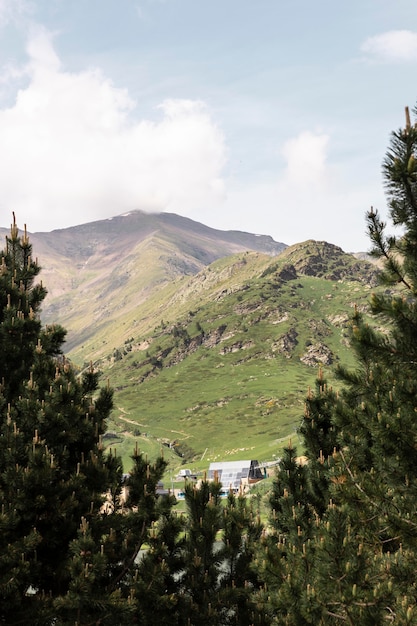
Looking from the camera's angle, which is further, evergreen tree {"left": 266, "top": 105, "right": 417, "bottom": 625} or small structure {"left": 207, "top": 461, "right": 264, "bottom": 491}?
small structure {"left": 207, "top": 461, "right": 264, "bottom": 491}

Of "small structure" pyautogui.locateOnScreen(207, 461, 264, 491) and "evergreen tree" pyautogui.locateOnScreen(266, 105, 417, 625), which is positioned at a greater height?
"evergreen tree" pyautogui.locateOnScreen(266, 105, 417, 625)

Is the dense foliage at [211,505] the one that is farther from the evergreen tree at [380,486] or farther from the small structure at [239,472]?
the small structure at [239,472]

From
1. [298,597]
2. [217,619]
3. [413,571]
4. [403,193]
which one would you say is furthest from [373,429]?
[217,619]

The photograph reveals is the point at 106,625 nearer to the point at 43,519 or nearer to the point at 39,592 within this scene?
the point at 39,592

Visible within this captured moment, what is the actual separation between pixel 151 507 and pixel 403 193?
12.1m

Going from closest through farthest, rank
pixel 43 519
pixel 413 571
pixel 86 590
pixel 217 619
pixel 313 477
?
1. pixel 413 571
2. pixel 86 590
3. pixel 43 519
4. pixel 217 619
5. pixel 313 477

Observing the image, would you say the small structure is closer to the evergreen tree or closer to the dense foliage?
the dense foliage

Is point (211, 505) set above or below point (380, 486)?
below

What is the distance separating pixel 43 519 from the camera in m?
14.3

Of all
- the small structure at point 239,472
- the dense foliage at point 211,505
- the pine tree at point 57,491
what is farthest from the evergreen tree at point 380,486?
the small structure at point 239,472

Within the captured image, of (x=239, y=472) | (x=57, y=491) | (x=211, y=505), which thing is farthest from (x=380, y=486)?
(x=239, y=472)

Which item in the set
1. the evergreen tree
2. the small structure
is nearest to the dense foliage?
the evergreen tree

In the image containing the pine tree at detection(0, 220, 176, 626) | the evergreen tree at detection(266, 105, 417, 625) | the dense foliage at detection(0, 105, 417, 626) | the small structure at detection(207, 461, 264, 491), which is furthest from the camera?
the small structure at detection(207, 461, 264, 491)

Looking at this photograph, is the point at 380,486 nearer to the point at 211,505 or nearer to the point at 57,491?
the point at 211,505
